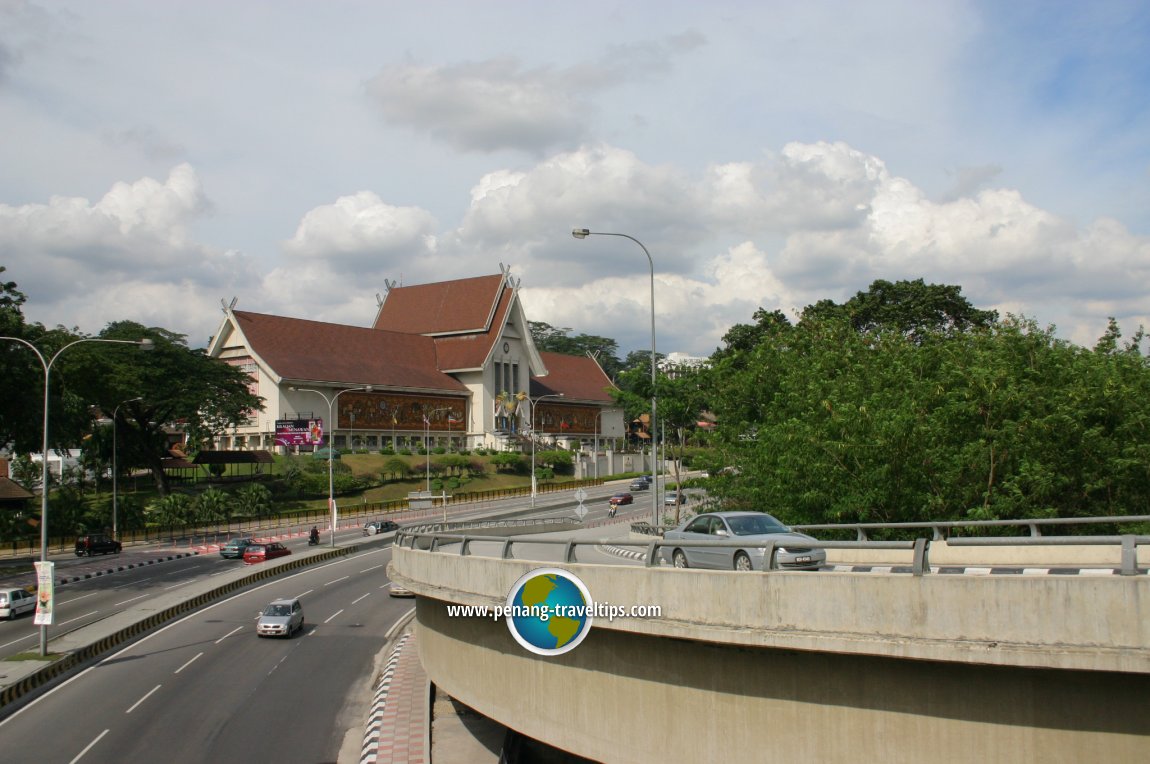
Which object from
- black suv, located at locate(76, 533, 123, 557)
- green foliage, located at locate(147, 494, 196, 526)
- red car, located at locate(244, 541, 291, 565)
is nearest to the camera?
red car, located at locate(244, 541, 291, 565)

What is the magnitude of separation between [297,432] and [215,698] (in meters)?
56.6

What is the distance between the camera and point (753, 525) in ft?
50.9

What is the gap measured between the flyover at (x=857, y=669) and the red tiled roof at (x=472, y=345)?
3486 inches

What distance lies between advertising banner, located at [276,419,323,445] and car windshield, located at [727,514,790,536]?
65.0 meters

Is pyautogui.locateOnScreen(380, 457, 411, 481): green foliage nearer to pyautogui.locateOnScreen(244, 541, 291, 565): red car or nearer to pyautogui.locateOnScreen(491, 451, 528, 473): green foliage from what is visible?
pyautogui.locateOnScreen(491, 451, 528, 473): green foliage

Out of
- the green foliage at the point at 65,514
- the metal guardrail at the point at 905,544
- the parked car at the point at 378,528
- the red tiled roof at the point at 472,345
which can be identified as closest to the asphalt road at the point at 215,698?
the metal guardrail at the point at 905,544

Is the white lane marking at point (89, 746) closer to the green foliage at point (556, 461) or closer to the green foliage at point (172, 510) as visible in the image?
the green foliage at point (172, 510)

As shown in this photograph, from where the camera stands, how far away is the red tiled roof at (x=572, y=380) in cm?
11138

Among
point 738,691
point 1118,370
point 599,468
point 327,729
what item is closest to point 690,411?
point 1118,370

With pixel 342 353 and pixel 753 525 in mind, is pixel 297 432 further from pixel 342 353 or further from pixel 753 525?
pixel 753 525

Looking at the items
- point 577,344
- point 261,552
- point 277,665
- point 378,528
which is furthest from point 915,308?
point 577,344

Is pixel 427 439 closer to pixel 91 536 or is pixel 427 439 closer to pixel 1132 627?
pixel 91 536

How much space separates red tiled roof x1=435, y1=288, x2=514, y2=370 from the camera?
9994cm

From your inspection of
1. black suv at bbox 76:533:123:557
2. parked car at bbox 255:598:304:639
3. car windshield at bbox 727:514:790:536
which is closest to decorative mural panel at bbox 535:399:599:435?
black suv at bbox 76:533:123:557
